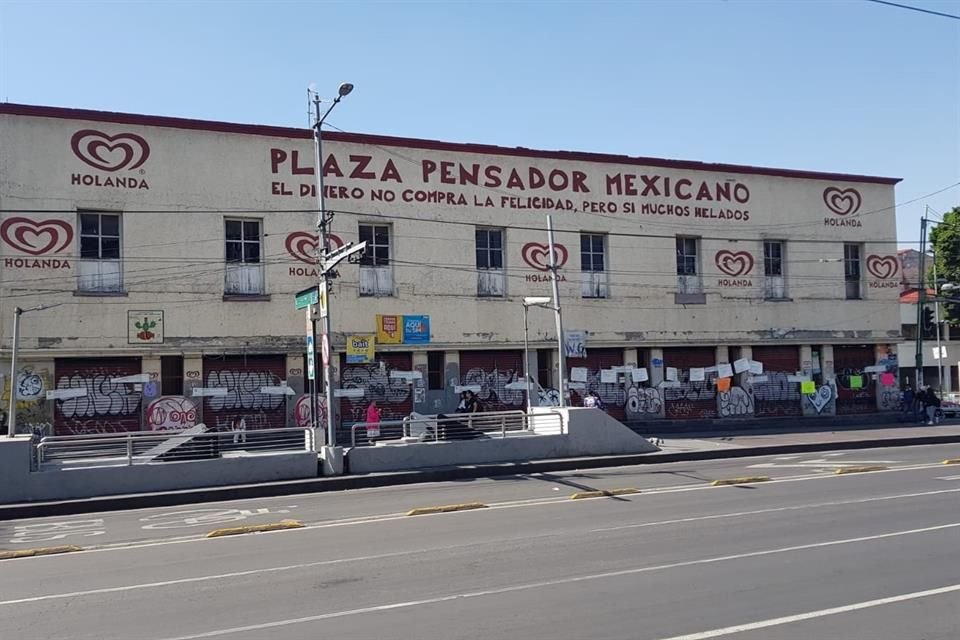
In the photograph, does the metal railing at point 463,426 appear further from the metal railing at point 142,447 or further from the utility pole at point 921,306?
the utility pole at point 921,306

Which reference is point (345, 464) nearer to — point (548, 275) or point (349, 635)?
point (349, 635)

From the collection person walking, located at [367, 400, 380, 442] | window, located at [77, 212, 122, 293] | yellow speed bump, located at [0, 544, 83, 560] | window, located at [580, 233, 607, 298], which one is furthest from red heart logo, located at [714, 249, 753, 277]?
yellow speed bump, located at [0, 544, 83, 560]

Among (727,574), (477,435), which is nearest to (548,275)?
(477,435)

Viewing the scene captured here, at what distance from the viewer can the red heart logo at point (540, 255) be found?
34.2m

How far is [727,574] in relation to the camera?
9.21m

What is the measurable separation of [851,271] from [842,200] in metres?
3.03

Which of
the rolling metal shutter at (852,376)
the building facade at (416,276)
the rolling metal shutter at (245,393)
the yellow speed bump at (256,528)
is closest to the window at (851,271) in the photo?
the building facade at (416,276)

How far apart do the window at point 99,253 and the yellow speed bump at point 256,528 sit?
16.8 metres

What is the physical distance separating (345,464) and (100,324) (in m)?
11.7

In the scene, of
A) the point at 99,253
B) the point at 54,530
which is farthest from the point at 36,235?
the point at 54,530

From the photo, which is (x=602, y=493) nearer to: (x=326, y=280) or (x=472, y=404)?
(x=326, y=280)

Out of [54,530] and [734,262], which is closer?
[54,530]

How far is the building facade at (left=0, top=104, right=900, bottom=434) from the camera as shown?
28.1m

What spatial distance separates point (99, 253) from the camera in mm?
28422
